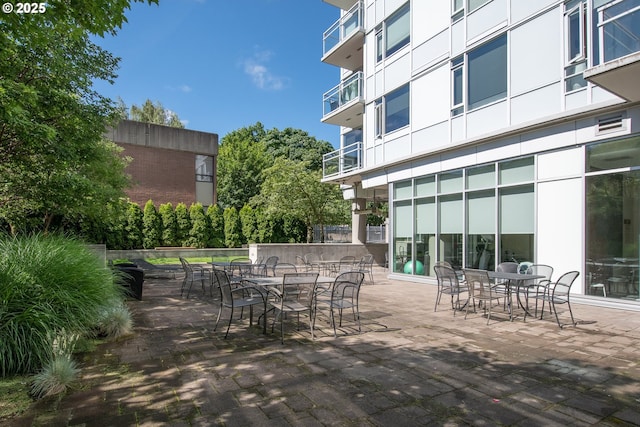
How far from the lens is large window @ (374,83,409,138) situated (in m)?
13.4

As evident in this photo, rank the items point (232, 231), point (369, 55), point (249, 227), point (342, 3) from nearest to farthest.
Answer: point (369, 55) → point (342, 3) → point (232, 231) → point (249, 227)

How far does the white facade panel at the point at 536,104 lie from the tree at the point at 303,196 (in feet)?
45.7

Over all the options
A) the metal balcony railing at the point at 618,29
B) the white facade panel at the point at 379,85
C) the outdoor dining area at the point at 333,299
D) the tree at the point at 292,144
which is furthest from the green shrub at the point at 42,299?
the tree at the point at 292,144

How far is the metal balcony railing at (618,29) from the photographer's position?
21.7 ft

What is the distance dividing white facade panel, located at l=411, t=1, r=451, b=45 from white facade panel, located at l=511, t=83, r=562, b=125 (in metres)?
3.73

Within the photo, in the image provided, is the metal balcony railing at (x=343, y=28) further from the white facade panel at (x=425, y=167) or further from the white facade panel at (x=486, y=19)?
the white facade panel at (x=425, y=167)

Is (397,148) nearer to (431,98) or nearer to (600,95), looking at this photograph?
(431,98)

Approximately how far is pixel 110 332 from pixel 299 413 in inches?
136

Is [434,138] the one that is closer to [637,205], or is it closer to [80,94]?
[637,205]

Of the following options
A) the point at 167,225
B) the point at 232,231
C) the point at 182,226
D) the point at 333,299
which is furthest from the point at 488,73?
the point at 167,225

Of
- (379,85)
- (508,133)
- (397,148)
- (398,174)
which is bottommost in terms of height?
(398,174)

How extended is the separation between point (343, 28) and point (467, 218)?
36.1ft

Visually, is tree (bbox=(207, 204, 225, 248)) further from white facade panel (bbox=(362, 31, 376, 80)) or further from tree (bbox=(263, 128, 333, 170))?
tree (bbox=(263, 128, 333, 170))

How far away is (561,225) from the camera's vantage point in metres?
8.78
